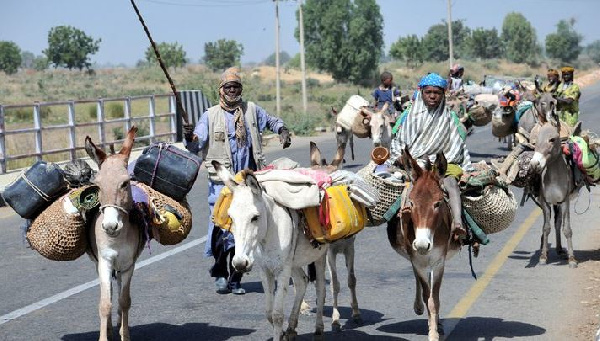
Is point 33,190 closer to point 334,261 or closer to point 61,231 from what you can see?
point 61,231

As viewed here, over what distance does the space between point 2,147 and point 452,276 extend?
45.7 feet

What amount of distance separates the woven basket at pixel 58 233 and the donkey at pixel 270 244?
1457mm

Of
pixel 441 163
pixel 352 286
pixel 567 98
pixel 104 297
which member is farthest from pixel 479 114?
pixel 104 297

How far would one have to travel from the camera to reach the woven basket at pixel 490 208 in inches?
348

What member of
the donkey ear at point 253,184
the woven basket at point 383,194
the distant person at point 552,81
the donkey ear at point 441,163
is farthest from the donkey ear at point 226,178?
the distant person at point 552,81

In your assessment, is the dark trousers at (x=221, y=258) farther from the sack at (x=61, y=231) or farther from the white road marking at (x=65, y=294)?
the sack at (x=61, y=231)

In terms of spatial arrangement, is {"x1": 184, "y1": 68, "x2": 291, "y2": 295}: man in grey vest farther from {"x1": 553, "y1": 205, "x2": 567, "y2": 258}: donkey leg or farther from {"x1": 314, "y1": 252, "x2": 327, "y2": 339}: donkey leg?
{"x1": 553, "y1": 205, "x2": 567, "y2": 258}: donkey leg

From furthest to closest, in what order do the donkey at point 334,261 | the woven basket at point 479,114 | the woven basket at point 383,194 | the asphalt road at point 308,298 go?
1. the woven basket at point 479,114
2. the donkey at point 334,261
3. the asphalt road at point 308,298
4. the woven basket at point 383,194

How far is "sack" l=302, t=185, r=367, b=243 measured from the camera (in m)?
8.05

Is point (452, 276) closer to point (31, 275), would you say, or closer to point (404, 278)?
point (404, 278)

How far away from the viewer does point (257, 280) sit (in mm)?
11391

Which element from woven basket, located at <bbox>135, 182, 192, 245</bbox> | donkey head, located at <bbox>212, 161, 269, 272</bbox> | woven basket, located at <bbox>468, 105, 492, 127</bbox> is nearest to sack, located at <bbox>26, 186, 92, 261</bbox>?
woven basket, located at <bbox>135, 182, 192, 245</bbox>

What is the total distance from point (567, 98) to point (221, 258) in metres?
11.3

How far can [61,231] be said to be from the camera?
816cm
